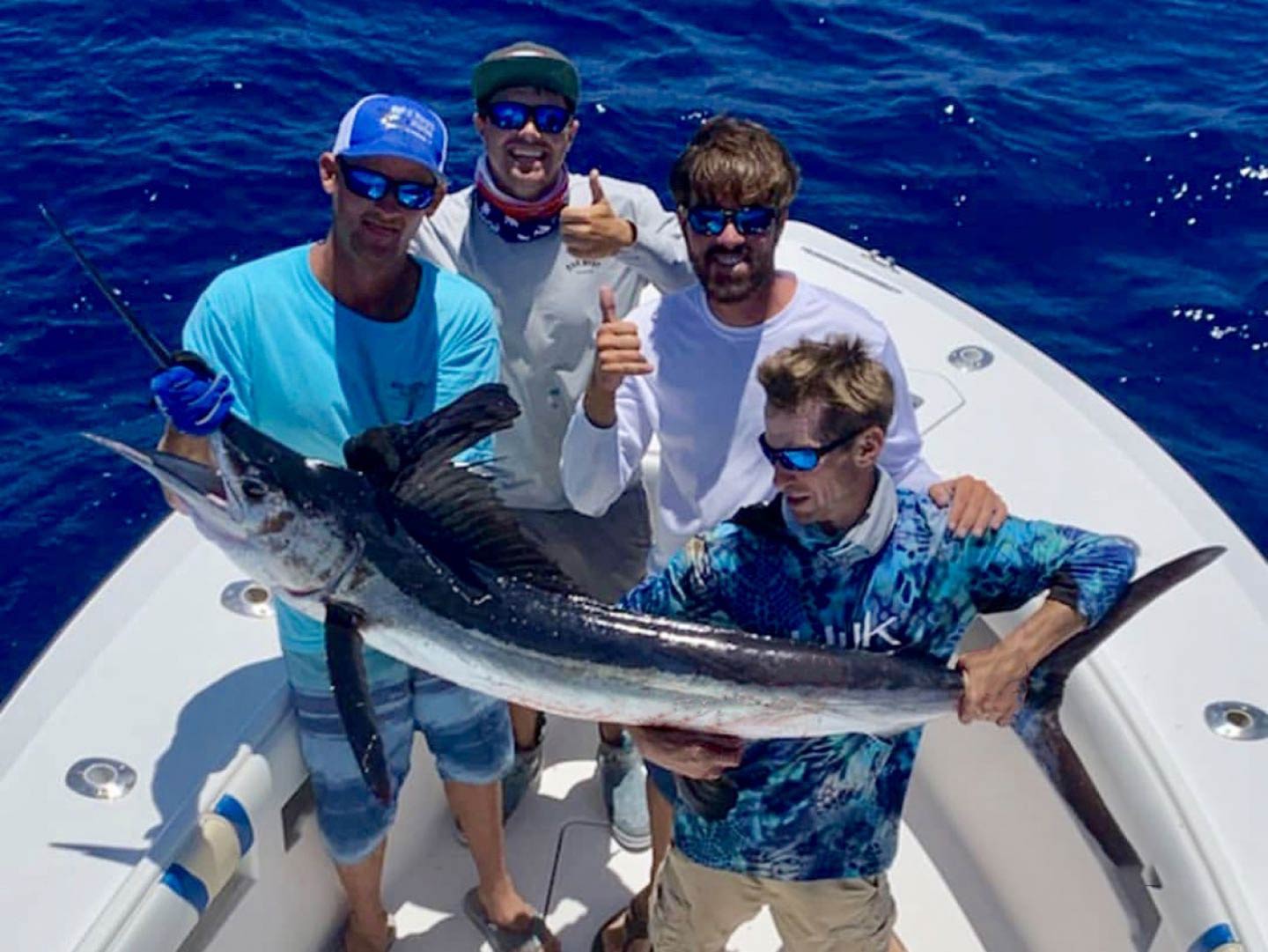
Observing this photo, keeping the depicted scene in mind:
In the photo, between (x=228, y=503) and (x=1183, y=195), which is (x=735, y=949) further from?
(x=1183, y=195)

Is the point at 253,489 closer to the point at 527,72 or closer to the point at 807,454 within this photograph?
the point at 807,454

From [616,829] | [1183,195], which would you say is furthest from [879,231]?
[616,829]

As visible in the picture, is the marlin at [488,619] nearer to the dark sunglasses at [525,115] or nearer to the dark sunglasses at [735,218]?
the dark sunglasses at [735,218]

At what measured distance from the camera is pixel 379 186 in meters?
2.63

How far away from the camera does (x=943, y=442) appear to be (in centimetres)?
373

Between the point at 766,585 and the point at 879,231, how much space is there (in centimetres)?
556

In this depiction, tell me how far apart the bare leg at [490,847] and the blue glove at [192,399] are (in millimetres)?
1242

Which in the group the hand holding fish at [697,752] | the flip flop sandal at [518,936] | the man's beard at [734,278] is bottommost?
the flip flop sandal at [518,936]

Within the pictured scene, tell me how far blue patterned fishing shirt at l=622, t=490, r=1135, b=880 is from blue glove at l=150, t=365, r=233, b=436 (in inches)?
29.5

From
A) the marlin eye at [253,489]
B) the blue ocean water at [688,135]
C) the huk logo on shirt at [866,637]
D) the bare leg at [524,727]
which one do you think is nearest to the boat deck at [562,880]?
the bare leg at [524,727]

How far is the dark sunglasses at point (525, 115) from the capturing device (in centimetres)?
312

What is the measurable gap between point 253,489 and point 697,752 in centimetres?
83

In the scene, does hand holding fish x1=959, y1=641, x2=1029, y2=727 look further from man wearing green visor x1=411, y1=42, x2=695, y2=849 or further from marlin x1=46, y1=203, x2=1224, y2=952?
man wearing green visor x1=411, y1=42, x2=695, y2=849

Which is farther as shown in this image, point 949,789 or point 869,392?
point 949,789
